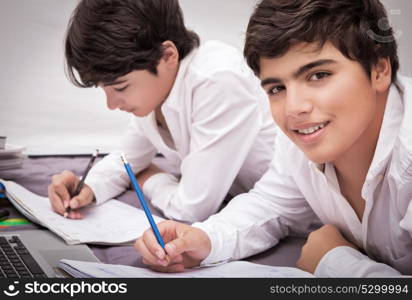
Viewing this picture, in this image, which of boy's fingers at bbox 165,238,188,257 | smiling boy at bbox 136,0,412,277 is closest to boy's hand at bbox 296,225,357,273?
smiling boy at bbox 136,0,412,277

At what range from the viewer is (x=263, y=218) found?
70cm

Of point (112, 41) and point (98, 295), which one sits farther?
point (112, 41)

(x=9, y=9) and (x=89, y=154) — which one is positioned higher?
(x=9, y=9)

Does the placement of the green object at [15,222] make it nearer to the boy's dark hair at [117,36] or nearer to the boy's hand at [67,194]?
the boy's hand at [67,194]

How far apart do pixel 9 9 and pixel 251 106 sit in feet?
1.10

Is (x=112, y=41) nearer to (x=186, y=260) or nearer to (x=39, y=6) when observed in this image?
(x=39, y=6)

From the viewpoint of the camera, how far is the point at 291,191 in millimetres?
711

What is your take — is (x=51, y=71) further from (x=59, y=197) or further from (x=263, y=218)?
(x=263, y=218)

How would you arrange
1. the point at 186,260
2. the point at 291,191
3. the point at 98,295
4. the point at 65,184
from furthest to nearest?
the point at 65,184 → the point at 291,191 → the point at 186,260 → the point at 98,295

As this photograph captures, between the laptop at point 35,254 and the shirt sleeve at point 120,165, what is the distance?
5.6 inches

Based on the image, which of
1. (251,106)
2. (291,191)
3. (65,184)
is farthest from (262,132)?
(65,184)

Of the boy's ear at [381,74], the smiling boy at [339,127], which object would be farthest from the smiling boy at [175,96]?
the boy's ear at [381,74]

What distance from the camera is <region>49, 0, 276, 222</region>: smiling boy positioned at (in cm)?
74

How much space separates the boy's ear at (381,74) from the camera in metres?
0.57
